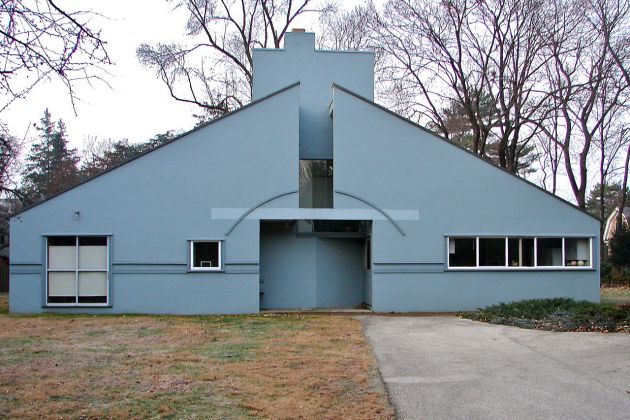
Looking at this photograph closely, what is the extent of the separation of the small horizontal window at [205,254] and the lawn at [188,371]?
3.41m

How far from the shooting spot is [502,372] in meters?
10.1

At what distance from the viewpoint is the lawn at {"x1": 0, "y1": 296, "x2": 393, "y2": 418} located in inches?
304

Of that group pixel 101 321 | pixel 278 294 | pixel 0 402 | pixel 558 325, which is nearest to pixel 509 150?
pixel 278 294

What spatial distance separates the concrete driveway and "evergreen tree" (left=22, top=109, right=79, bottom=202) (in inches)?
1411

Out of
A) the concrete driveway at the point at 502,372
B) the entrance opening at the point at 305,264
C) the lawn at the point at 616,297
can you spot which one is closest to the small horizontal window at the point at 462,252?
the entrance opening at the point at 305,264

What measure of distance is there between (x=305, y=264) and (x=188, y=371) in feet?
36.8

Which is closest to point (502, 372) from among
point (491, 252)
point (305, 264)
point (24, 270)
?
point (491, 252)

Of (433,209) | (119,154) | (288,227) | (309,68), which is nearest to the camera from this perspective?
(433,209)

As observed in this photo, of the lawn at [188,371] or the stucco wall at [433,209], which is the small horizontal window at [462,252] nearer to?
the stucco wall at [433,209]

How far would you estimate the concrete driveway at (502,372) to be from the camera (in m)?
7.84

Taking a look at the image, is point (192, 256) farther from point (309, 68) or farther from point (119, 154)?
point (119, 154)

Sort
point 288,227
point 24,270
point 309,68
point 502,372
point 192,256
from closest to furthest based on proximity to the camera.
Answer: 1. point 502,372
2. point 24,270
3. point 192,256
4. point 288,227
5. point 309,68

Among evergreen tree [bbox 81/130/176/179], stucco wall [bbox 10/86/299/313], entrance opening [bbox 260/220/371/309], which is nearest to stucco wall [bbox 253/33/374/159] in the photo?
stucco wall [bbox 10/86/299/313]

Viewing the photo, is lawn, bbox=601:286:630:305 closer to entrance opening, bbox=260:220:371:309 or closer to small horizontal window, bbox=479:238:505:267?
small horizontal window, bbox=479:238:505:267
